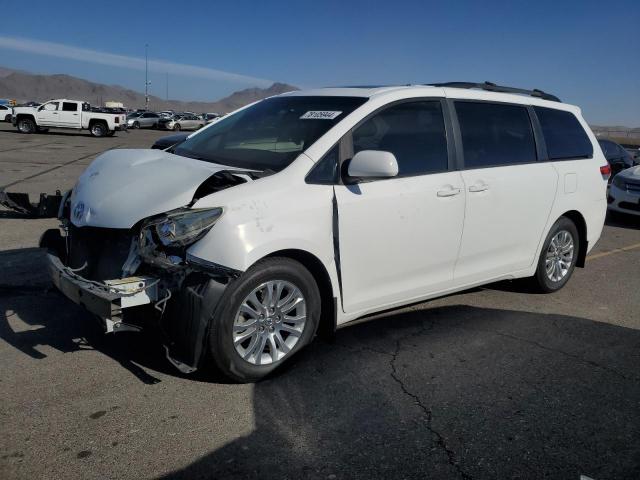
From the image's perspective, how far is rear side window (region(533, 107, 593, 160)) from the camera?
17.9 feet

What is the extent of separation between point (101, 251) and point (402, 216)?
199 cm

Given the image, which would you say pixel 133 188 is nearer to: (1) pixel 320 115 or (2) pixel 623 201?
(1) pixel 320 115

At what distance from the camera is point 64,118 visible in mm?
31594

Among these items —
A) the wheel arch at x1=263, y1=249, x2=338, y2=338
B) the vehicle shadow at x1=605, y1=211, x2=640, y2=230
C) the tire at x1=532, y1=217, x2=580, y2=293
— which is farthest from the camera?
the vehicle shadow at x1=605, y1=211, x2=640, y2=230

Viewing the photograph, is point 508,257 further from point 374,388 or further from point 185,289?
point 185,289

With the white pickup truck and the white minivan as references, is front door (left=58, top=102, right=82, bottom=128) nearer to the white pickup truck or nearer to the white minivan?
the white pickup truck

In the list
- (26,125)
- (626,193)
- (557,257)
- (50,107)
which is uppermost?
(50,107)

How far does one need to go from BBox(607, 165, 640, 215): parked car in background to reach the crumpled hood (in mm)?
9214

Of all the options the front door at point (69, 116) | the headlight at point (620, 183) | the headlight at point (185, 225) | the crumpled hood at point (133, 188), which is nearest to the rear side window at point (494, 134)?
the crumpled hood at point (133, 188)

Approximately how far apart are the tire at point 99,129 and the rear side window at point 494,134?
101 ft

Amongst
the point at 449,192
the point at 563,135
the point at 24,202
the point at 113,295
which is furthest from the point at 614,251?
the point at 24,202

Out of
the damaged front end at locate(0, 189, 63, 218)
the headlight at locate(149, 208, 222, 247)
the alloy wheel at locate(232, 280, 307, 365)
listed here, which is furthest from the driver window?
the alloy wheel at locate(232, 280, 307, 365)

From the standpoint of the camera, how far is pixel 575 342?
459 cm

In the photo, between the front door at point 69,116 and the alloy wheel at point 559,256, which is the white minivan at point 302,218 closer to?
the alloy wheel at point 559,256
